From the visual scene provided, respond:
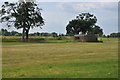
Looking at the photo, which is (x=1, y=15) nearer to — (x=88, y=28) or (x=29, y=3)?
(x=29, y=3)

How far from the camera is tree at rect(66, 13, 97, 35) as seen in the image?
356 ft

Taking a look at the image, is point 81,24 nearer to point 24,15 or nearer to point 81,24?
point 81,24

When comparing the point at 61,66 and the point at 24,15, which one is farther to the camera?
the point at 24,15

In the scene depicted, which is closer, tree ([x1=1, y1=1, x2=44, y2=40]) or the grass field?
the grass field

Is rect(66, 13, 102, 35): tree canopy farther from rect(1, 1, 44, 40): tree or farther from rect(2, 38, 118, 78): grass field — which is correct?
rect(2, 38, 118, 78): grass field

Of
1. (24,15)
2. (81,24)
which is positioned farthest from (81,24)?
(24,15)

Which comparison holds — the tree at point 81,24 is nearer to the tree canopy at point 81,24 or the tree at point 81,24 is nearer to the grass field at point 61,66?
the tree canopy at point 81,24

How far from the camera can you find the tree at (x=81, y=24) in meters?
108

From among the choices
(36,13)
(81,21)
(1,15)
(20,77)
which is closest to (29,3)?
(36,13)

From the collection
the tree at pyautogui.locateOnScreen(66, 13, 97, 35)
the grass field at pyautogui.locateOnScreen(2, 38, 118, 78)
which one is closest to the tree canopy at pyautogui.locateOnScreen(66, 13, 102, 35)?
the tree at pyautogui.locateOnScreen(66, 13, 97, 35)

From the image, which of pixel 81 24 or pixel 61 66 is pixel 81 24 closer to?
pixel 81 24

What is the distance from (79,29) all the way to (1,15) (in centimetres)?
4554

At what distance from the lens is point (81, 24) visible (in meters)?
108

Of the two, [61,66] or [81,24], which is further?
[81,24]
